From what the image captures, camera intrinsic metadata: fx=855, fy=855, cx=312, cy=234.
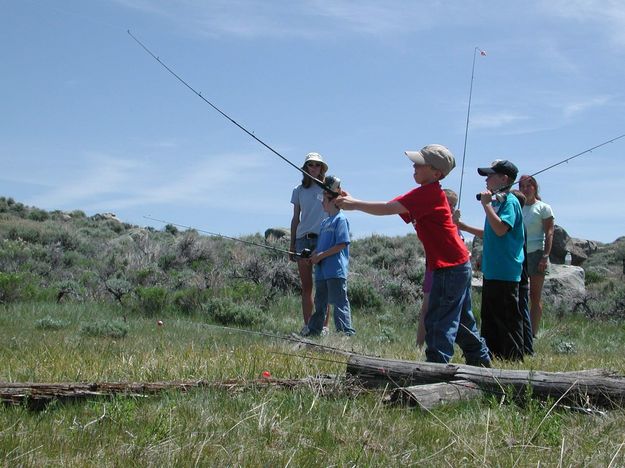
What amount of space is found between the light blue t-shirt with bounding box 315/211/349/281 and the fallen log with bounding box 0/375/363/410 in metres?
4.35

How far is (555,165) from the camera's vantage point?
788cm

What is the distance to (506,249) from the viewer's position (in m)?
7.82

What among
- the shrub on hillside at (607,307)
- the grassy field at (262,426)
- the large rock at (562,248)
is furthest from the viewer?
the large rock at (562,248)

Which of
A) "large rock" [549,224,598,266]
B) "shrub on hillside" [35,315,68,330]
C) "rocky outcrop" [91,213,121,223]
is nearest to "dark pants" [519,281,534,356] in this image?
"shrub on hillside" [35,315,68,330]

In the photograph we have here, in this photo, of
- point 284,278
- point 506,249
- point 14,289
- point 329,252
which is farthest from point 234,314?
point 506,249

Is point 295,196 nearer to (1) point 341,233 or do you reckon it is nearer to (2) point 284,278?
(1) point 341,233

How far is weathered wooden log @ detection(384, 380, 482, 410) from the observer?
4.98m

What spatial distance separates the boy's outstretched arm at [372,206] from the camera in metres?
6.45

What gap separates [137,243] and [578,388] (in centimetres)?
1745

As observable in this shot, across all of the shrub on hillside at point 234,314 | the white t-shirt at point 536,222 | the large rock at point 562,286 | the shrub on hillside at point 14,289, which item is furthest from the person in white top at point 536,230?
the shrub on hillside at point 14,289

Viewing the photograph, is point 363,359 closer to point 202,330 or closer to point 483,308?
point 483,308

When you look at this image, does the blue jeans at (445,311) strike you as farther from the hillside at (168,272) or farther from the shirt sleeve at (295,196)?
the hillside at (168,272)

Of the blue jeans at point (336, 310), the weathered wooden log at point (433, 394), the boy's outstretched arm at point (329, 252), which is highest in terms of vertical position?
the boy's outstretched arm at point (329, 252)

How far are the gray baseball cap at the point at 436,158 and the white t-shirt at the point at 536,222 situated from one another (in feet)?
12.3
